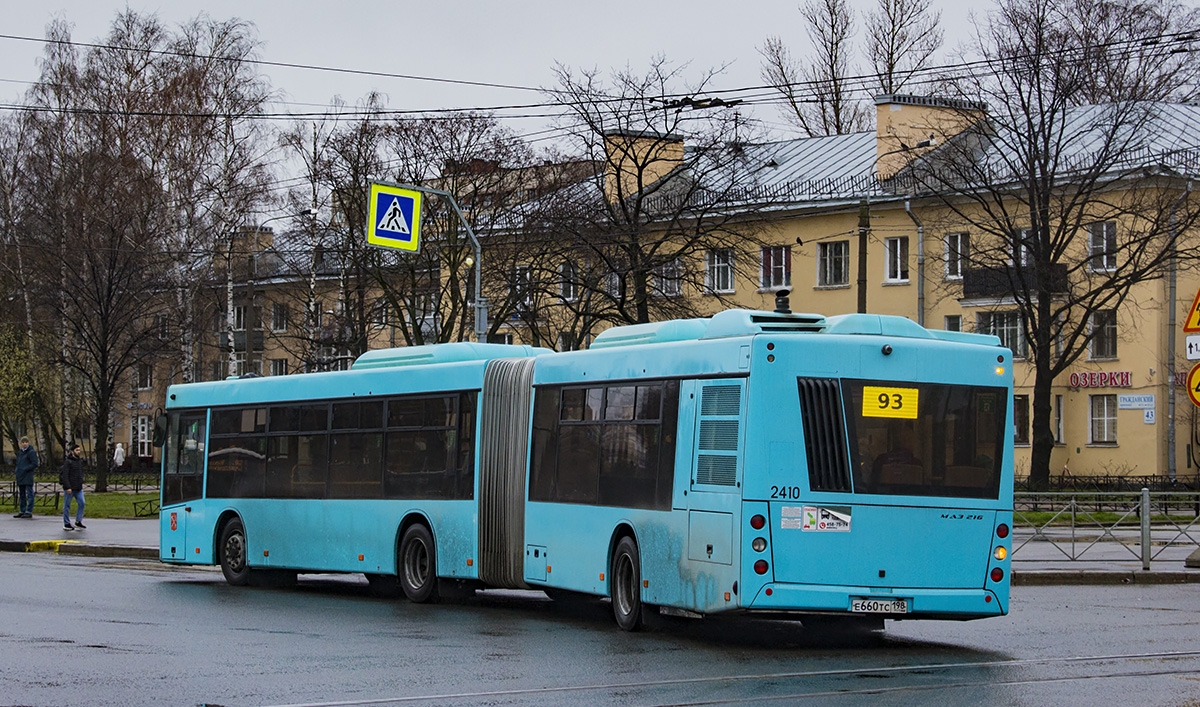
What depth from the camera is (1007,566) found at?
13414 mm

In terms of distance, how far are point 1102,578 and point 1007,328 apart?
30523 mm

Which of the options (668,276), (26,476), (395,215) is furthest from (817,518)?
(26,476)

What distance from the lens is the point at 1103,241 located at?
158ft

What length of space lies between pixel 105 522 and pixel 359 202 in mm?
15128

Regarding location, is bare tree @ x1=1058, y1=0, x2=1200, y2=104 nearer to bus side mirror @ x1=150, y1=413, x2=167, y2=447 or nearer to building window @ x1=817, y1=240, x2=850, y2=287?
building window @ x1=817, y1=240, x2=850, y2=287

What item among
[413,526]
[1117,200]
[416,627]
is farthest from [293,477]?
[1117,200]

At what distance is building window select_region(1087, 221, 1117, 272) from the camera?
148ft

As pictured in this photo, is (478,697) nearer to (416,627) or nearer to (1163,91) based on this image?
(416,627)

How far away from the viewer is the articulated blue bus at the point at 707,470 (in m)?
12.8

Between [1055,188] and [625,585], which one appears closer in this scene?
[625,585]

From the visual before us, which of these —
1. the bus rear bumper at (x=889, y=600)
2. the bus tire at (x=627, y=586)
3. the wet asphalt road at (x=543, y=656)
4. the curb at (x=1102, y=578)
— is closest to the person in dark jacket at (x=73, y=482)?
the wet asphalt road at (x=543, y=656)

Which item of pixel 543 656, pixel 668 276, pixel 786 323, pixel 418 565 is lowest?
pixel 543 656

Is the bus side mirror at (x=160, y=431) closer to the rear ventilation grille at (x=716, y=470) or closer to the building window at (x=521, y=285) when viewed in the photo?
the rear ventilation grille at (x=716, y=470)

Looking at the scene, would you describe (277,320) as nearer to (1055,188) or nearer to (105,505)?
(105,505)
